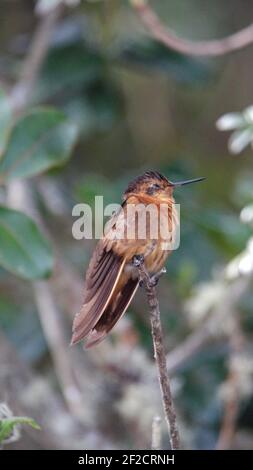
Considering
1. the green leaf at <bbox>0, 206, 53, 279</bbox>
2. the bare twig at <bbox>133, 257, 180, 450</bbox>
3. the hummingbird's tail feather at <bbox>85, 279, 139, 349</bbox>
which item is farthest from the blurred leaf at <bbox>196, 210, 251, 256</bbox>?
the bare twig at <bbox>133, 257, 180, 450</bbox>

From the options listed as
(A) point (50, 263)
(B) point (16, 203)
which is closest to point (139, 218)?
(A) point (50, 263)

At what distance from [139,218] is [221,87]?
11.4ft

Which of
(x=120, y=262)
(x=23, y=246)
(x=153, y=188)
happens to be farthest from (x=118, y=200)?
(x=120, y=262)

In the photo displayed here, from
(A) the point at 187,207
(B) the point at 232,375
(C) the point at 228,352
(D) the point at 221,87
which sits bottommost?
(B) the point at 232,375

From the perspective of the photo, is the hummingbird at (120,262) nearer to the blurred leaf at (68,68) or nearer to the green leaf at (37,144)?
the green leaf at (37,144)

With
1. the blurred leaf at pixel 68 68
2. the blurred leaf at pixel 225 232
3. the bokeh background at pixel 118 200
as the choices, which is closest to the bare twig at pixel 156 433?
the bokeh background at pixel 118 200

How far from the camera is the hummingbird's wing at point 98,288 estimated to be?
89.0 inches

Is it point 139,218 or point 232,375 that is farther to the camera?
point 232,375

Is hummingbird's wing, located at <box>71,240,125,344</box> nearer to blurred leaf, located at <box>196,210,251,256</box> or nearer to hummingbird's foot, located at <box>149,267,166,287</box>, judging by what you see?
hummingbird's foot, located at <box>149,267,166,287</box>

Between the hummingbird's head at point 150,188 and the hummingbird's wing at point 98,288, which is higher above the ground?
the hummingbird's head at point 150,188

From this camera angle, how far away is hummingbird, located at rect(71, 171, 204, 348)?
2.31 m

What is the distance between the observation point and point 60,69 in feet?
15.0

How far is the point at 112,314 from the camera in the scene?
7.86ft
